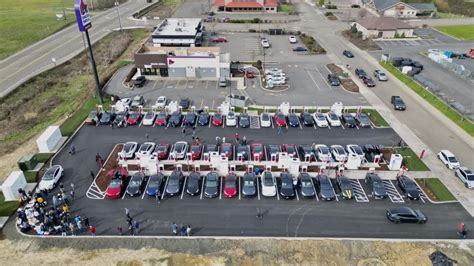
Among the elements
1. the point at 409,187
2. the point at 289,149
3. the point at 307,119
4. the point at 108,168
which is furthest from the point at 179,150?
the point at 409,187

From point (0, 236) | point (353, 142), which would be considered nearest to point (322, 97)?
point (353, 142)

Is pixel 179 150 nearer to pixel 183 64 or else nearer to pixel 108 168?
pixel 108 168

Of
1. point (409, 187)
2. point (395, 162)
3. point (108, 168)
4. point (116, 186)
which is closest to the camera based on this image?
point (116, 186)

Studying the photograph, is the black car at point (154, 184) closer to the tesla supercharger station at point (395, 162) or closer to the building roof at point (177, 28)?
the tesla supercharger station at point (395, 162)

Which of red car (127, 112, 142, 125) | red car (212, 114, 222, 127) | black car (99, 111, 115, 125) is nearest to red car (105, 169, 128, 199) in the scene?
red car (127, 112, 142, 125)

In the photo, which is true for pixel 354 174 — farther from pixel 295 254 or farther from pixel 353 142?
pixel 295 254

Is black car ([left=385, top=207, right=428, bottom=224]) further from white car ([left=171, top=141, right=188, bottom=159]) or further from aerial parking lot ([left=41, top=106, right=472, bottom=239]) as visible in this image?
white car ([left=171, top=141, right=188, bottom=159])
